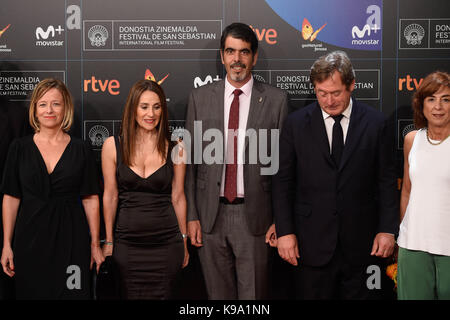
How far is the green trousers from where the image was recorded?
8.77 ft

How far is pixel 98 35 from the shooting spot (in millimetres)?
3836

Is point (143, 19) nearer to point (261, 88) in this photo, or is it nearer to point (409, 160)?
point (261, 88)

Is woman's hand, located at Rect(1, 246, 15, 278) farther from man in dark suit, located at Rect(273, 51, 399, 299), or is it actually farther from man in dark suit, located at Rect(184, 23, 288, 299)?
man in dark suit, located at Rect(273, 51, 399, 299)

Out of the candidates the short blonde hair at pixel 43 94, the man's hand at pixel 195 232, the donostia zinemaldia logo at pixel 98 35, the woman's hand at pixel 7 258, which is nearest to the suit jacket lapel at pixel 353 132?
the man's hand at pixel 195 232

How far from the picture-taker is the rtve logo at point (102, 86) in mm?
3846

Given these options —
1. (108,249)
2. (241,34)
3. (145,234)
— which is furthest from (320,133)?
(108,249)

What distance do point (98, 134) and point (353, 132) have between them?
2.07 m

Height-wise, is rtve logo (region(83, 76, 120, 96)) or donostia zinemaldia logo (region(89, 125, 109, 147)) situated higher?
rtve logo (region(83, 76, 120, 96))

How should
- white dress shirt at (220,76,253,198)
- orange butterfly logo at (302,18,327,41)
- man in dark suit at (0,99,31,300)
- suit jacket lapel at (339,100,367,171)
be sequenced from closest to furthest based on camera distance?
suit jacket lapel at (339,100,367,171), white dress shirt at (220,76,253,198), man in dark suit at (0,99,31,300), orange butterfly logo at (302,18,327,41)

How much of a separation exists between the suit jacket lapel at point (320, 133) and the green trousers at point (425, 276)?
73 centimetres

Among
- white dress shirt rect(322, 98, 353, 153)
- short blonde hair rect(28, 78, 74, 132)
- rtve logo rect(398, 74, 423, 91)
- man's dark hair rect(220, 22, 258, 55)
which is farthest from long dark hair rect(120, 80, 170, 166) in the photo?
rtve logo rect(398, 74, 423, 91)

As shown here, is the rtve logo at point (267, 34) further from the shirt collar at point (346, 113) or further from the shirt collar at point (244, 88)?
the shirt collar at point (346, 113)

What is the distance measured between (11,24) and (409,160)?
126 inches

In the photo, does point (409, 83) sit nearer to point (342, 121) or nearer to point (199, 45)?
point (342, 121)
